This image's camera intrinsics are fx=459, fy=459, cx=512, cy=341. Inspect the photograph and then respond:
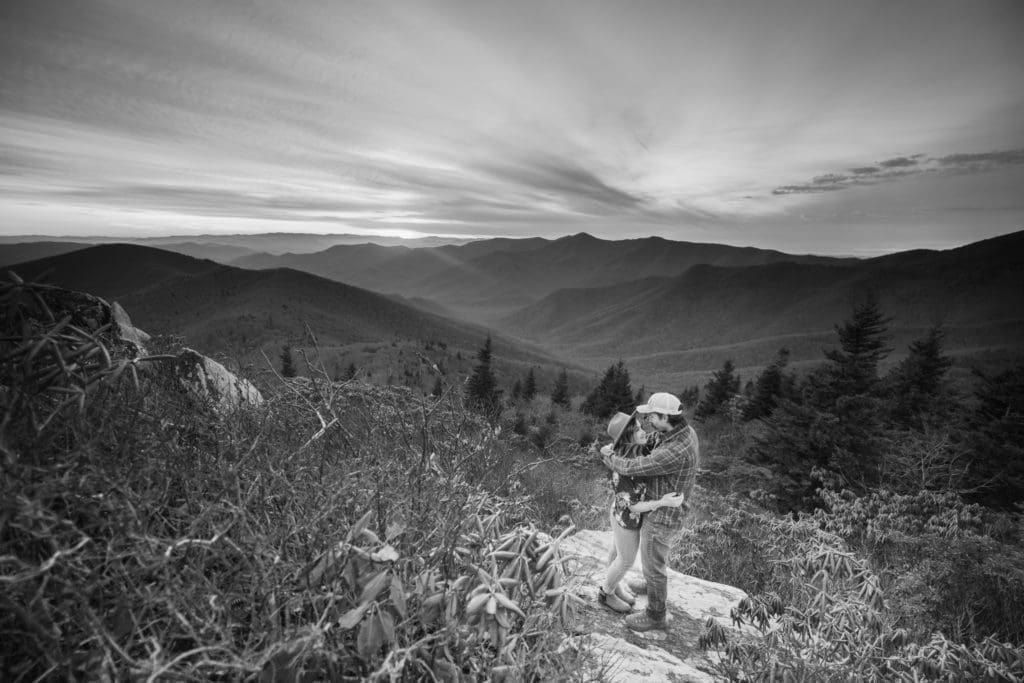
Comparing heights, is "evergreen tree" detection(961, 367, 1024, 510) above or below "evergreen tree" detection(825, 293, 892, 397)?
below

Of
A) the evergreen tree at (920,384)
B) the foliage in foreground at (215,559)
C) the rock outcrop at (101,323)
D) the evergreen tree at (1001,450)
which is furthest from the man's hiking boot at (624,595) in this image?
the evergreen tree at (920,384)

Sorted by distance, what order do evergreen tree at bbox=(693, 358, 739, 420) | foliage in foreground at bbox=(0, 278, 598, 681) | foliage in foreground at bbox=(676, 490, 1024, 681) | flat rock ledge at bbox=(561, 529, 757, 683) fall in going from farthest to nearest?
evergreen tree at bbox=(693, 358, 739, 420), flat rock ledge at bbox=(561, 529, 757, 683), foliage in foreground at bbox=(676, 490, 1024, 681), foliage in foreground at bbox=(0, 278, 598, 681)

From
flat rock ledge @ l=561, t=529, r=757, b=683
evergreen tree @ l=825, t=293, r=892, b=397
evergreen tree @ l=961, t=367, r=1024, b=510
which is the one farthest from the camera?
evergreen tree @ l=825, t=293, r=892, b=397

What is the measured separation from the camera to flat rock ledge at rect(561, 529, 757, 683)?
288cm

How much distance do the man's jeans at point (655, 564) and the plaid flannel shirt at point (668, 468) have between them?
0.43 ft

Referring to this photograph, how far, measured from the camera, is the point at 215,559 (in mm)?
1736

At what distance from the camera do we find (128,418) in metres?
2.21

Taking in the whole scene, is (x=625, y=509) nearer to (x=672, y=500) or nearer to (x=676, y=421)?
(x=672, y=500)

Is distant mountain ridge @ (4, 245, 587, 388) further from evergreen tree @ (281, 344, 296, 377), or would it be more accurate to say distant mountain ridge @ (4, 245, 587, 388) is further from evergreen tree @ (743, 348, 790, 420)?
evergreen tree @ (281, 344, 296, 377)

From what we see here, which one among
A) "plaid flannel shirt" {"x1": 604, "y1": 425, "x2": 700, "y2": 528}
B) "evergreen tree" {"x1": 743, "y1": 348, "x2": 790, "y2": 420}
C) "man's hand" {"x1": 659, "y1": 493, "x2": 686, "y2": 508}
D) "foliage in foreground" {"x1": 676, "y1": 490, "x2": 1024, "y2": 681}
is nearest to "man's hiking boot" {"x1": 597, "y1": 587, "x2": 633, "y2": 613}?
"foliage in foreground" {"x1": 676, "y1": 490, "x2": 1024, "y2": 681}

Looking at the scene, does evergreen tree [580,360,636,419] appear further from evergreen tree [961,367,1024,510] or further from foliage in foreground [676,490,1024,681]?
foliage in foreground [676,490,1024,681]

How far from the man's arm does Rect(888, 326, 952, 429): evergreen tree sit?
75.3 ft

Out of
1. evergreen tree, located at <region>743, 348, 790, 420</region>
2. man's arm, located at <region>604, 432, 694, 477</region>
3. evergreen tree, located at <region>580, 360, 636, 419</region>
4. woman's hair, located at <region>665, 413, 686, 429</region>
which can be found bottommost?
evergreen tree, located at <region>580, 360, 636, 419</region>

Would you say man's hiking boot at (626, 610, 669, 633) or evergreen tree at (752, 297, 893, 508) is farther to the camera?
evergreen tree at (752, 297, 893, 508)
